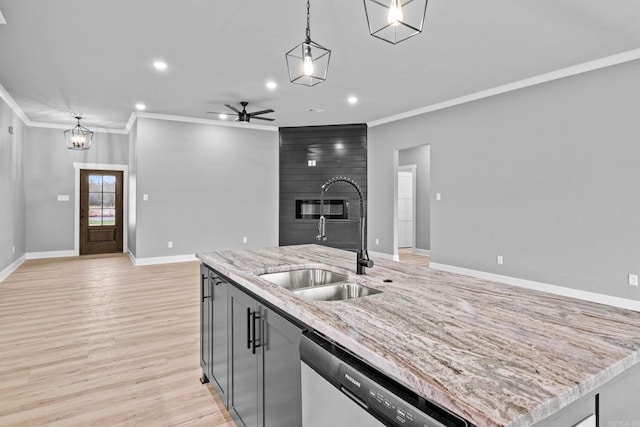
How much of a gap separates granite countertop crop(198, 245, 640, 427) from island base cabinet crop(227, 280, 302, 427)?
97 mm

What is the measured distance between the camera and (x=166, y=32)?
364cm

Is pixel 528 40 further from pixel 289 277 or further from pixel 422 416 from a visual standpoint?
pixel 422 416

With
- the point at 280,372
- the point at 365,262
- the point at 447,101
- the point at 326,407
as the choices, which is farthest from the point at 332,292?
the point at 447,101

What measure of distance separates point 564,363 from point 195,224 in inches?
285

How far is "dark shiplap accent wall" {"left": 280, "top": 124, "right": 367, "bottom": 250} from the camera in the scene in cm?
792

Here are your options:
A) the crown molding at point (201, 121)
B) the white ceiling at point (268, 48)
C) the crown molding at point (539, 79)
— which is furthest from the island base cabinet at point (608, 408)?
the crown molding at point (201, 121)

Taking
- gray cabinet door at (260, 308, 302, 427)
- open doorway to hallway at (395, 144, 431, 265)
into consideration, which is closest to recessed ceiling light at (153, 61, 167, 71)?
gray cabinet door at (260, 308, 302, 427)

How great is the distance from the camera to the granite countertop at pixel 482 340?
2.32ft

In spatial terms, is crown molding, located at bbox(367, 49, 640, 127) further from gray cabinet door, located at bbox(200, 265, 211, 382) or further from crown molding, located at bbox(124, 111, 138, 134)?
crown molding, located at bbox(124, 111, 138, 134)

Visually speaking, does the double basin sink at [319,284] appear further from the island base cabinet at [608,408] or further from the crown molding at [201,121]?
the crown molding at [201,121]

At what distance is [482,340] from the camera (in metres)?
0.98

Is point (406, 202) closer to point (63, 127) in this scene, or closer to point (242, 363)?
point (63, 127)

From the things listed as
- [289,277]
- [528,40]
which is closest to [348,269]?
[289,277]

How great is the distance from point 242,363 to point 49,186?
8.23m
